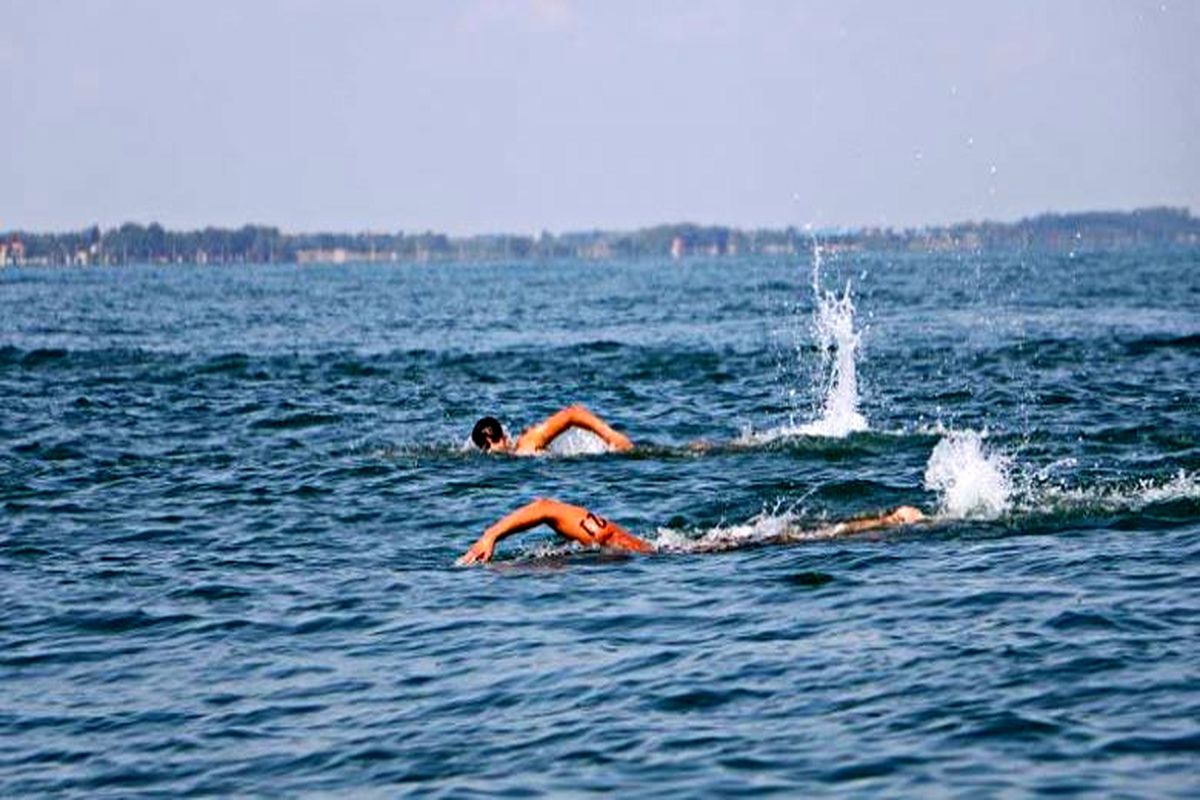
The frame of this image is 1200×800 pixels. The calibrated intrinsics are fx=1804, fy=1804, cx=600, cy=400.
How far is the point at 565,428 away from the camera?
2222 centimetres

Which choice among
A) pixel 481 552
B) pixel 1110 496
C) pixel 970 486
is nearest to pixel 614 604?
pixel 481 552

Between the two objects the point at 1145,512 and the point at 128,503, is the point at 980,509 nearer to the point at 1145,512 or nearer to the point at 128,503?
the point at 1145,512

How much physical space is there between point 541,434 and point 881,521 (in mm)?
6866

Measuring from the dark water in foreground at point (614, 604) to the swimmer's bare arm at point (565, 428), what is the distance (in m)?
0.30

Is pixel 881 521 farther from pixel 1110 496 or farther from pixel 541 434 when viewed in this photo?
pixel 541 434

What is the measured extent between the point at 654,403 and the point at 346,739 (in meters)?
21.1

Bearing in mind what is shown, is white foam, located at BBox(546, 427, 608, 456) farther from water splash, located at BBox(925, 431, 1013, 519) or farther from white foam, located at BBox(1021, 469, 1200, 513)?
white foam, located at BBox(1021, 469, 1200, 513)

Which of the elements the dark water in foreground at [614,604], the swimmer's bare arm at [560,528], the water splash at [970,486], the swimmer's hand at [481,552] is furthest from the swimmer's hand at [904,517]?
the swimmer's hand at [481,552]

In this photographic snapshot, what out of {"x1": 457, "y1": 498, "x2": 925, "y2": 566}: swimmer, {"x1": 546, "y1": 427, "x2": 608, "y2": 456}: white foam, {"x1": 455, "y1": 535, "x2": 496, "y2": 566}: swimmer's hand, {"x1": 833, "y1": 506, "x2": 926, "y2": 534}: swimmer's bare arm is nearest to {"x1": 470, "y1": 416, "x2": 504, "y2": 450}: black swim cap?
{"x1": 546, "y1": 427, "x2": 608, "y2": 456}: white foam

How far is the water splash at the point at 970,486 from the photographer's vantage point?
17.6 metres

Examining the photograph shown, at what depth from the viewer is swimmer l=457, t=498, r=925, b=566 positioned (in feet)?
50.8

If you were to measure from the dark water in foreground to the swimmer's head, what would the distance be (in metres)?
0.29

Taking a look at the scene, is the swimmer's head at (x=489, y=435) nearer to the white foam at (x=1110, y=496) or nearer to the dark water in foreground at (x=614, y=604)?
the dark water in foreground at (x=614, y=604)

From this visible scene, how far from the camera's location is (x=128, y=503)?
21141 mm
